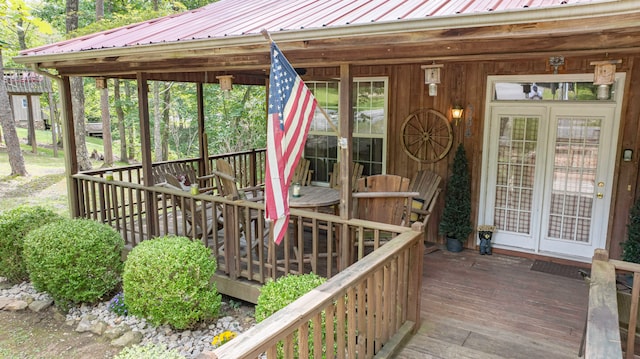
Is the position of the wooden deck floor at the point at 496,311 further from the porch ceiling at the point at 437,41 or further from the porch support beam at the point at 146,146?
the porch support beam at the point at 146,146

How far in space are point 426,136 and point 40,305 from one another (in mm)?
5038

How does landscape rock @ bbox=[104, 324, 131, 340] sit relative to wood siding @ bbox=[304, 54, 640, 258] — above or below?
below

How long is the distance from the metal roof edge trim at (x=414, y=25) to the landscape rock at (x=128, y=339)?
269 cm

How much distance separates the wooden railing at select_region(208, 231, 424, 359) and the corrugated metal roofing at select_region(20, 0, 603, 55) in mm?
Answer: 1639

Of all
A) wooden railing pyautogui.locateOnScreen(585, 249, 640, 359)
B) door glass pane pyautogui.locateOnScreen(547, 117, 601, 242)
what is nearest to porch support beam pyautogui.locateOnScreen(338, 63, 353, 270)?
wooden railing pyautogui.locateOnScreen(585, 249, 640, 359)

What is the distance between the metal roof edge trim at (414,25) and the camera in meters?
2.27

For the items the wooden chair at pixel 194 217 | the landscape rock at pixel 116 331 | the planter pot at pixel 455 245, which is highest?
the wooden chair at pixel 194 217

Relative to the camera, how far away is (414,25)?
279cm

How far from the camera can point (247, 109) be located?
14227 mm

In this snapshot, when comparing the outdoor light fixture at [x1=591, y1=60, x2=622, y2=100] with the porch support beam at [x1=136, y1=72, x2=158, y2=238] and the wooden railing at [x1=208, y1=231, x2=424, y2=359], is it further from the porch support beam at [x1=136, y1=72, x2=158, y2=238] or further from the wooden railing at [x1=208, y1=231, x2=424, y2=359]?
the porch support beam at [x1=136, y1=72, x2=158, y2=238]

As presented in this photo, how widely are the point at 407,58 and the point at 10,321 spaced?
489 cm

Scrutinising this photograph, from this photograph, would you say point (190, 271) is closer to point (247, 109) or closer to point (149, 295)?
point (149, 295)

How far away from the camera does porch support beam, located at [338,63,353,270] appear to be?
367 centimetres

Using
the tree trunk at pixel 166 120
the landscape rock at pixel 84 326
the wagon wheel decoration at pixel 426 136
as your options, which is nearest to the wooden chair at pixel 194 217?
the landscape rock at pixel 84 326
